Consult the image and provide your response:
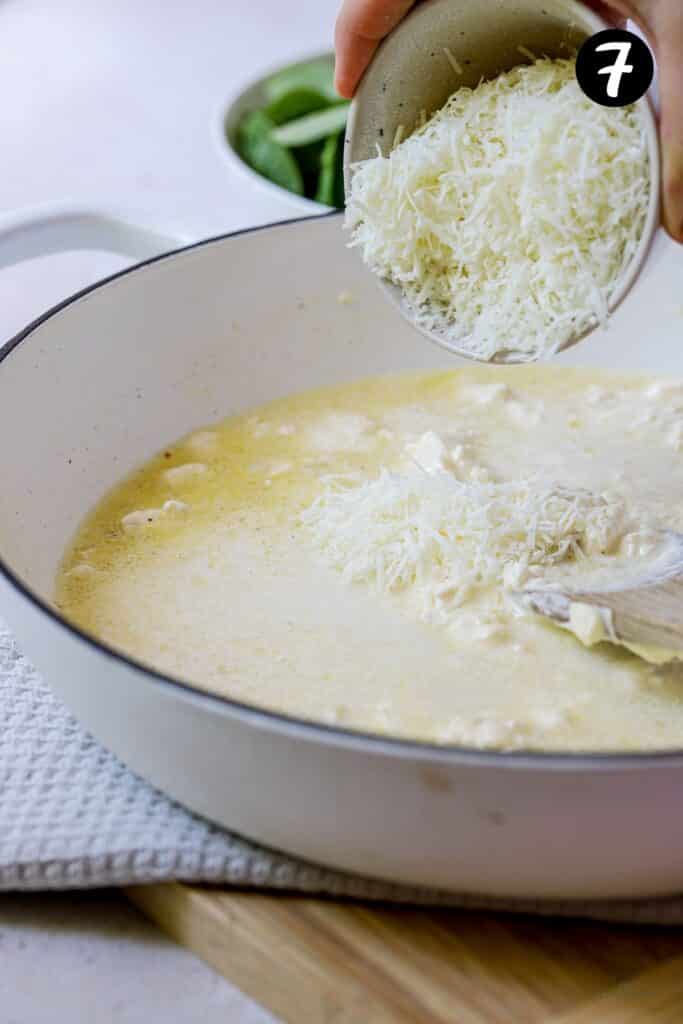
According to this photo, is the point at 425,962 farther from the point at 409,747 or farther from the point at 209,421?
the point at 209,421

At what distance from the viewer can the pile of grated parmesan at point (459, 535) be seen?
1.41m

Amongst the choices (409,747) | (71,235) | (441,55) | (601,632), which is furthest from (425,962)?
(71,235)

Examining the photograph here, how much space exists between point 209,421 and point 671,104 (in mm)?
791

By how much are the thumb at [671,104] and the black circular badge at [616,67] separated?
0.09 metres

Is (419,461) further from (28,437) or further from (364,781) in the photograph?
(364,781)

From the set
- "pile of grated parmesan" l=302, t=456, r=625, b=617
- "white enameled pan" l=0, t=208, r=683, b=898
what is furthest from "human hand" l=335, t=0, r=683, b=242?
"pile of grated parmesan" l=302, t=456, r=625, b=617

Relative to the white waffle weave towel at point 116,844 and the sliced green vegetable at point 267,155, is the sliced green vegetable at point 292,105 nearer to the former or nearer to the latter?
the sliced green vegetable at point 267,155

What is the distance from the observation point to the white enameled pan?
A: 95 cm

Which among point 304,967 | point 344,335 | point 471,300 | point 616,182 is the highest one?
point 616,182

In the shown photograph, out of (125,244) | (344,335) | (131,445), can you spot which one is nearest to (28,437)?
(131,445)

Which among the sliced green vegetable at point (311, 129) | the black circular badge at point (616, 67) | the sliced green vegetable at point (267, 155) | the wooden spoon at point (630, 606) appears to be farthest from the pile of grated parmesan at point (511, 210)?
the sliced green vegetable at point (311, 129)

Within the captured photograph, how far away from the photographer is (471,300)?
156 centimetres

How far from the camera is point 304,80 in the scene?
2566 millimetres

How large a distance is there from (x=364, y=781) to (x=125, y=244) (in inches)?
45.5
